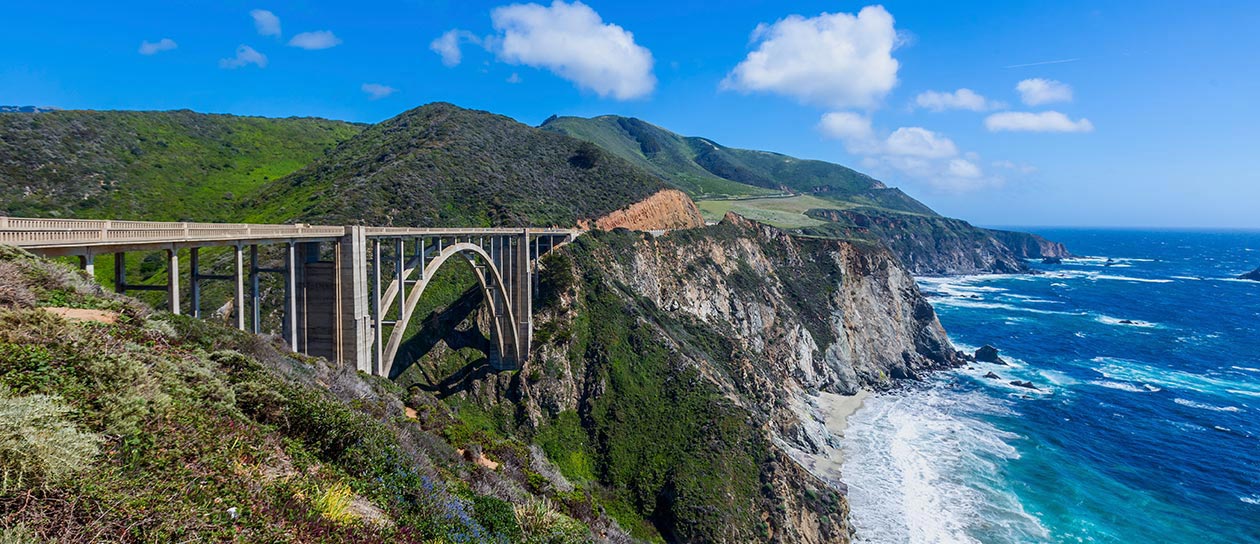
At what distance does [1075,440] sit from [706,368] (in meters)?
31.0

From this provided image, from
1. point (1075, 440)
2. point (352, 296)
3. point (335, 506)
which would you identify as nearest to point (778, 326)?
point (1075, 440)

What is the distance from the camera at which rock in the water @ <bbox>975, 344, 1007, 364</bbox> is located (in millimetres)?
69000

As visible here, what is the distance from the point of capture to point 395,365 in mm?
39625

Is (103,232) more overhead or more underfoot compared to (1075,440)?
more overhead

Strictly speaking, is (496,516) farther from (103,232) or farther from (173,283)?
(103,232)

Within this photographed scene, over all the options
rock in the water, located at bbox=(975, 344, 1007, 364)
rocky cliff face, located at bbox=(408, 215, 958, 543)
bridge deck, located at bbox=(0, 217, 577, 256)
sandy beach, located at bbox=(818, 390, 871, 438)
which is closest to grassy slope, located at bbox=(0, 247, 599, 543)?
bridge deck, located at bbox=(0, 217, 577, 256)

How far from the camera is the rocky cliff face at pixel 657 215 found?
216 feet

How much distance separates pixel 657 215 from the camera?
71062 mm

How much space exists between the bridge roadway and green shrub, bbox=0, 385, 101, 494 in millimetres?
6164

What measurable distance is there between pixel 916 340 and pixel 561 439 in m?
53.6

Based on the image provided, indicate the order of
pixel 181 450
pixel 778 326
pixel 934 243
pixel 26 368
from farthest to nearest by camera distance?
pixel 934 243
pixel 778 326
pixel 181 450
pixel 26 368

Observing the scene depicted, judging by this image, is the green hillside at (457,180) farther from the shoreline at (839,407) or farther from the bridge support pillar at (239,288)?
the bridge support pillar at (239,288)

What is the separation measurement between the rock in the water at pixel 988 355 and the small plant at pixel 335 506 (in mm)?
77528

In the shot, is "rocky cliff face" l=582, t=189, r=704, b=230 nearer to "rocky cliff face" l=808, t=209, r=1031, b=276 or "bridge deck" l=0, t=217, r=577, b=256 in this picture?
"bridge deck" l=0, t=217, r=577, b=256
